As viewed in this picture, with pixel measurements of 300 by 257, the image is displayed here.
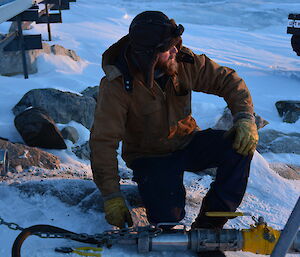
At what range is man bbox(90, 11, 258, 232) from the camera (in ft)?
7.07

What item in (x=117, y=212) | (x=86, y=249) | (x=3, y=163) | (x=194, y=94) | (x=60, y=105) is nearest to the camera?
(x=86, y=249)

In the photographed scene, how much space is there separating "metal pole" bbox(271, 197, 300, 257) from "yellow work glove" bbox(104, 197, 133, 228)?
2.90 ft

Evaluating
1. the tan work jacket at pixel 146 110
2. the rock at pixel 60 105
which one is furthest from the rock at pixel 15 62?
the tan work jacket at pixel 146 110

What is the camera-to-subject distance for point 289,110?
7832mm

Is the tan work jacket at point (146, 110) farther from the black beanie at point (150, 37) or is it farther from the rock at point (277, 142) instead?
the rock at point (277, 142)

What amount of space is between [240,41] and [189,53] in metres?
14.1

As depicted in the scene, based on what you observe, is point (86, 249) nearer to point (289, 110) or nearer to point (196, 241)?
point (196, 241)

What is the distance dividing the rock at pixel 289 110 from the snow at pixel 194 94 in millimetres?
143

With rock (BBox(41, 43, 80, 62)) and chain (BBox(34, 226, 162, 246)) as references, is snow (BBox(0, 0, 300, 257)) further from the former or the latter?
rock (BBox(41, 43, 80, 62))

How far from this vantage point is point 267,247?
1.96 metres

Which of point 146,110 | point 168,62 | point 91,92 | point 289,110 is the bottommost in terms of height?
point 289,110

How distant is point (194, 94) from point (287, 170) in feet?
12.5

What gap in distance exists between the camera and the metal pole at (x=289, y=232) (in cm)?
→ 134

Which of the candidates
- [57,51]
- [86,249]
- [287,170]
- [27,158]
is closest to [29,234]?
[86,249]
